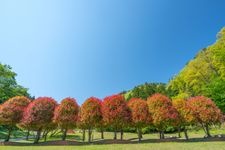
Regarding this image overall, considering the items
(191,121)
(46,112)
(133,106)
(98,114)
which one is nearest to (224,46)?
(191,121)

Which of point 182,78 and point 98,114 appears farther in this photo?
point 182,78

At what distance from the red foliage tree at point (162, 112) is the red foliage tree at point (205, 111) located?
1.94 m

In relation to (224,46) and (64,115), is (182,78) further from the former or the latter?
(64,115)

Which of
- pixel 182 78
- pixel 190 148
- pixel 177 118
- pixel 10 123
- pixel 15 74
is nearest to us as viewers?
pixel 190 148

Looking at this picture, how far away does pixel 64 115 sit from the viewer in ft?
80.4

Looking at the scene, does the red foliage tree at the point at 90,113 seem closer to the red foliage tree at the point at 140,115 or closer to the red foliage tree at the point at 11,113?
the red foliage tree at the point at 140,115

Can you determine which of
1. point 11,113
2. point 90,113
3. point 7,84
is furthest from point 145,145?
point 7,84

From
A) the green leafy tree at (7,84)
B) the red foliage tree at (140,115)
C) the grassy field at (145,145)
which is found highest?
the green leafy tree at (7,84)

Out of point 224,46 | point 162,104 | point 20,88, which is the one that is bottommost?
point 162,104

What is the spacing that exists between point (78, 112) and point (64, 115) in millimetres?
1502

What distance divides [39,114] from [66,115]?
2711 millimetres

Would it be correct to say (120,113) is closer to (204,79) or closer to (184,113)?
(184,113)

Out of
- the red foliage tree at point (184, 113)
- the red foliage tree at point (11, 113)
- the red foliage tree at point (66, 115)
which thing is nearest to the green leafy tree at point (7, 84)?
the red foliage tree at point (11, 113)

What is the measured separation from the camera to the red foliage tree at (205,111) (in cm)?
2358
